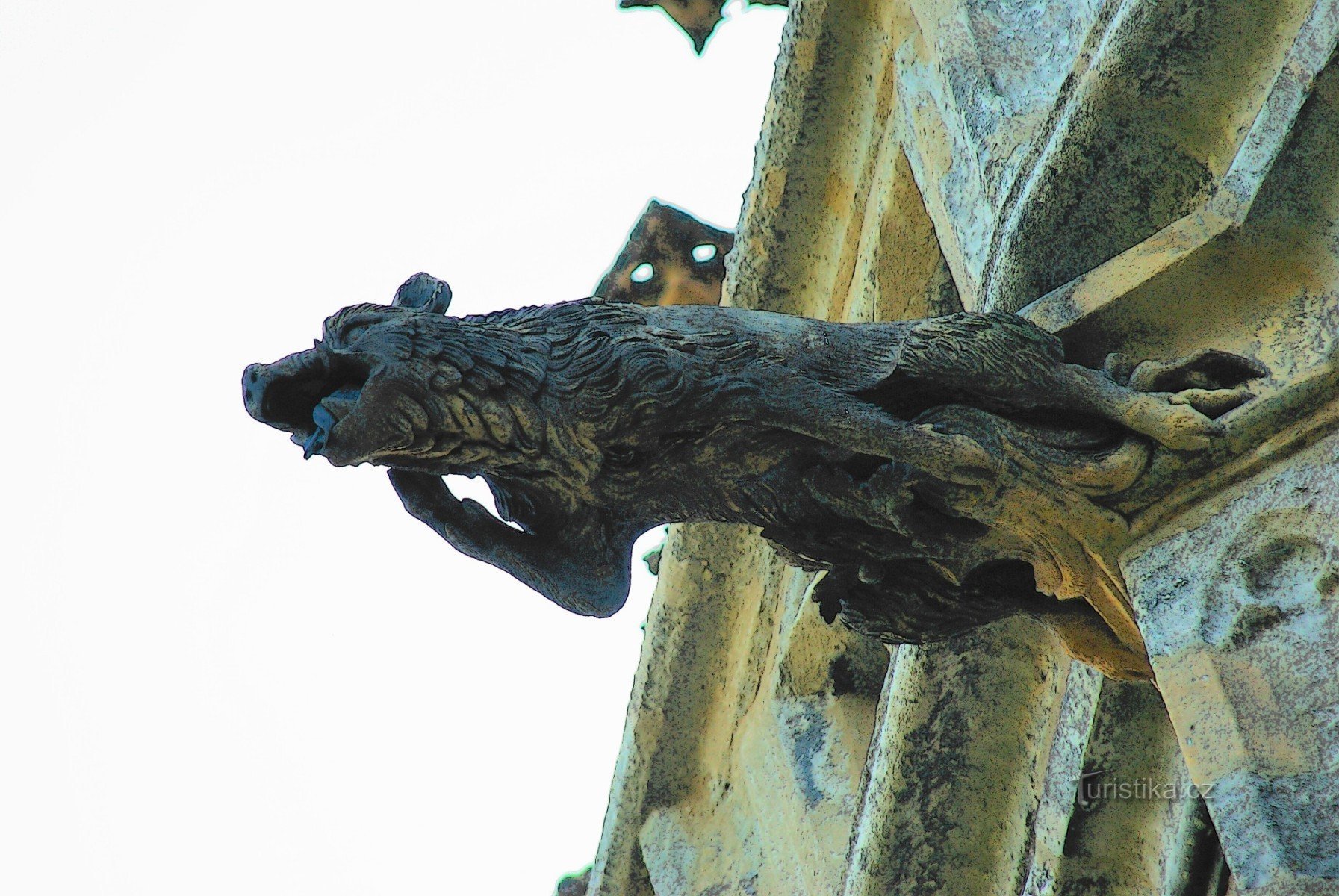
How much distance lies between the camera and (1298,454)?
9.30ft

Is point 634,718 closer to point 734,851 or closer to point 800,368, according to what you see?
point 734,851

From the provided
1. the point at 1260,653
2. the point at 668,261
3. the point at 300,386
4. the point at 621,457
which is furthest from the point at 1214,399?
the point at 668,261

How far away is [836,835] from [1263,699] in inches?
83.7

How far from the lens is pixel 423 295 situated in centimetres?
317

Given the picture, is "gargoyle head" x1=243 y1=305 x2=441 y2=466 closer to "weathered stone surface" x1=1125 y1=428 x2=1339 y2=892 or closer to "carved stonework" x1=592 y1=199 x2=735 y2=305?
"weathered stone surface" x1=1125 y1=428 x2=1339 y2=892

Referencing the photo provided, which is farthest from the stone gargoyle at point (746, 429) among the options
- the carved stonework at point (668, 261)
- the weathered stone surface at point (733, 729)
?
the carved stonework at point (668, 261)

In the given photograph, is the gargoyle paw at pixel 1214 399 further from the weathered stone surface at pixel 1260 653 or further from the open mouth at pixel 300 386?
the open mouth at pixel 300 386

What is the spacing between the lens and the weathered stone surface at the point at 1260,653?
8.16 feet

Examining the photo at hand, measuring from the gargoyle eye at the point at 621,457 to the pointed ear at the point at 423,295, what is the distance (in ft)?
1.27

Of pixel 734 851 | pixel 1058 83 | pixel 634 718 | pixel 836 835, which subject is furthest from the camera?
pixel 634 718

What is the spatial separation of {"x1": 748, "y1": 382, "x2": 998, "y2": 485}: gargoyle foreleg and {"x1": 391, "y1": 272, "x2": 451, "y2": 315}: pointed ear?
1.89 ft

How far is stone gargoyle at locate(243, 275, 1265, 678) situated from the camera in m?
2.96

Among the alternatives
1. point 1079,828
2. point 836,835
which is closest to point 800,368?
point 1079,828

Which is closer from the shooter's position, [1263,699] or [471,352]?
[1263,699]
